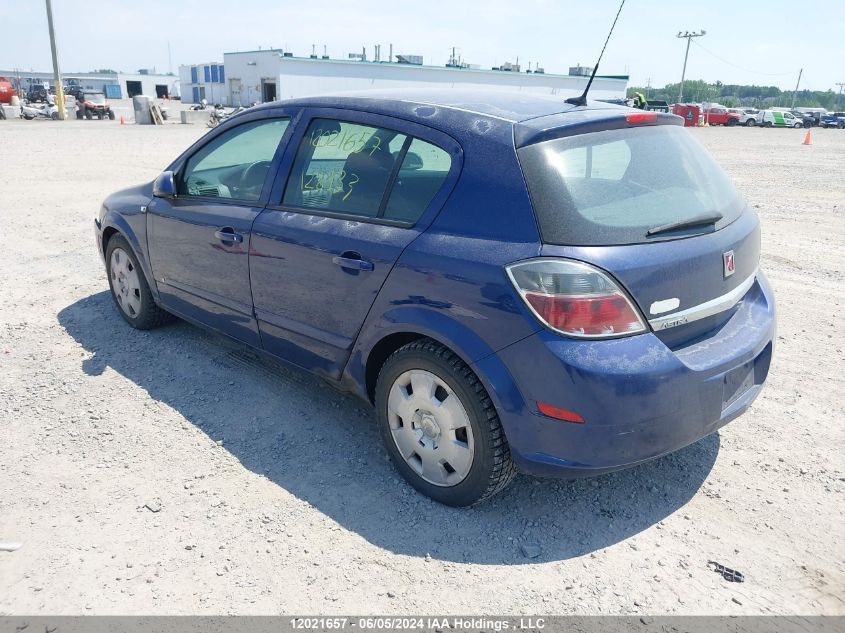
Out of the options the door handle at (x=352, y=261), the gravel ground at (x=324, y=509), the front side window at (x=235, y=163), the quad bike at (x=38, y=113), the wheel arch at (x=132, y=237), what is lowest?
the quad bike at (x=38, y=113)

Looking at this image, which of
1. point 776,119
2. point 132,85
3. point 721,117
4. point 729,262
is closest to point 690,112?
point 721,117

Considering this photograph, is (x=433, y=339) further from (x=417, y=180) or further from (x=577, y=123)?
(x=577, y=123)

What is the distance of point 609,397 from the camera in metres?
2.46

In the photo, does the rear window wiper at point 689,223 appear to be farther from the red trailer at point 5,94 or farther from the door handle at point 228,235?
the red trailer at point 5,94

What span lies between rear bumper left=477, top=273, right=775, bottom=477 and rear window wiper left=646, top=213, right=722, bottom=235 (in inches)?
18.5

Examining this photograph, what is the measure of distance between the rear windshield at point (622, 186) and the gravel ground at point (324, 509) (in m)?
1.32

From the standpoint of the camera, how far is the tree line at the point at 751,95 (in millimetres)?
117625

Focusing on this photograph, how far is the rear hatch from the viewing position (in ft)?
8.32

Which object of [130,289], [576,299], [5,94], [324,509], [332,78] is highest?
[332,78]

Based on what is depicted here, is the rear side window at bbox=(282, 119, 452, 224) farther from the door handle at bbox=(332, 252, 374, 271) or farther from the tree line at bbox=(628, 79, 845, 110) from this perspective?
the tree line at bbox=(628, 79, 845, 110)

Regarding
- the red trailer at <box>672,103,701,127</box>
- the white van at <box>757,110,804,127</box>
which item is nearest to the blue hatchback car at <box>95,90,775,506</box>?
the red trailer at <box>672,103,701,127</box>

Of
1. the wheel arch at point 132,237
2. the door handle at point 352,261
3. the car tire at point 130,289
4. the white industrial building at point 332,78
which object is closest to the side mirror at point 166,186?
the wheel arch at point 132,237

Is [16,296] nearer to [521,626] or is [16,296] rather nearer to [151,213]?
[151,213]

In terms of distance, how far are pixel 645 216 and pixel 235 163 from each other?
8.82ft
